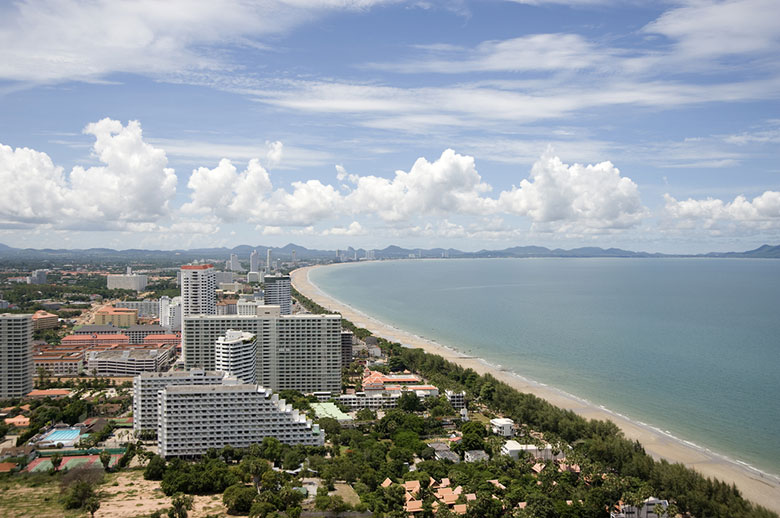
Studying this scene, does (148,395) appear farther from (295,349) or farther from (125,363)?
(125,363)

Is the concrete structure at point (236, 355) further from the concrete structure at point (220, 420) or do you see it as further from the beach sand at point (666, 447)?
the beach sand at point (666, 447)

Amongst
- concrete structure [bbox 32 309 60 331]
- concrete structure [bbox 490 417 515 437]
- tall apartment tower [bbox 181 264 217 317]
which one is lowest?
concrete structure [bbox 490 417 515 437]

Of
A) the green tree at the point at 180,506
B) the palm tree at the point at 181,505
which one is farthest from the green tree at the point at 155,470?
the green tree at the point at 180,506

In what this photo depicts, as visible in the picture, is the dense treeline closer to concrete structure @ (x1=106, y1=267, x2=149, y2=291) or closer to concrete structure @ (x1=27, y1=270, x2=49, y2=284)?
concrete structure @ (x1=106, y1=267, x2=149, y2=291)

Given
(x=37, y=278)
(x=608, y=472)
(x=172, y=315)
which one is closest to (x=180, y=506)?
(x=608, y=472)

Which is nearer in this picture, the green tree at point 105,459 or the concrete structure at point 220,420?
the green tree at point 105,459

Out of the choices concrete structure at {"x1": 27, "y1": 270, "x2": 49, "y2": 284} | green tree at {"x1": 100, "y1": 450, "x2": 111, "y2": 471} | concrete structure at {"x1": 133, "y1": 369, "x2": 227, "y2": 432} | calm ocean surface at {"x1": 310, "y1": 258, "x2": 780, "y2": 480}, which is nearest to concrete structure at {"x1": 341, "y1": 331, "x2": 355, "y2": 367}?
calm ocean surface at {"x1": 310, "y1": 258, "x2": 780, "y2": 480}
